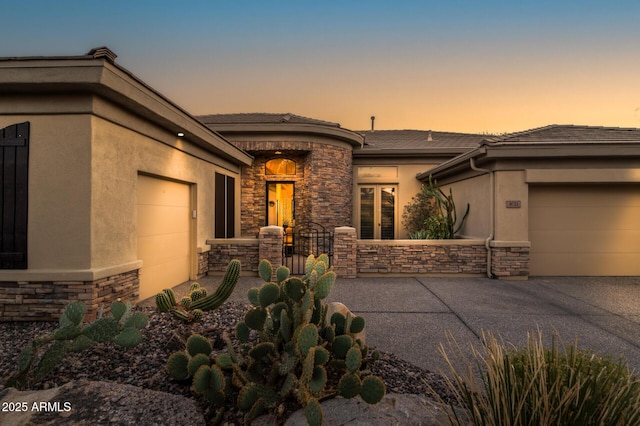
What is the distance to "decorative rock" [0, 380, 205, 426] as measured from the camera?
7.13ft

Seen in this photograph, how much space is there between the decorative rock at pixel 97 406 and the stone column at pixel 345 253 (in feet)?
20.2

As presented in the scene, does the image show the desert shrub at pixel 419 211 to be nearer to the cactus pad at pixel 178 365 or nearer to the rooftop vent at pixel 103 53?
the rooftop vent at pixel 103 53

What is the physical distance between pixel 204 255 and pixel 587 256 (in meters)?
10.3

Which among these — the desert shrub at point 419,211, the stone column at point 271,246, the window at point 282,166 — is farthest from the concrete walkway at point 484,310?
the window at point 282,166

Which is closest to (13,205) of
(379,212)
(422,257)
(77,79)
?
(77,79)

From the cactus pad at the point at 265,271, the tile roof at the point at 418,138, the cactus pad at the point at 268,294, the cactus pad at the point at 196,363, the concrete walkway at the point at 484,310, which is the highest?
the tile roof at the point at 418,138

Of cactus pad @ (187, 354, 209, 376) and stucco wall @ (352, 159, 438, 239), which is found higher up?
stucco wall @ (352, 159, 438, 239)

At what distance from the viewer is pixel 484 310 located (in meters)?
5.75

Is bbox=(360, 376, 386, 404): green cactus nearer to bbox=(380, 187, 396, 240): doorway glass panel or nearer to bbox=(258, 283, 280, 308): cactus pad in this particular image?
bbox=(258, 283, 280, 308): cactus pad

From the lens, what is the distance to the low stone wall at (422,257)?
8602 mm

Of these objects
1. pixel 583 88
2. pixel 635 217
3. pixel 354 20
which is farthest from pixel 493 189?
pixel 583 88

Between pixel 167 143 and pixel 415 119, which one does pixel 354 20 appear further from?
pixel 415 119

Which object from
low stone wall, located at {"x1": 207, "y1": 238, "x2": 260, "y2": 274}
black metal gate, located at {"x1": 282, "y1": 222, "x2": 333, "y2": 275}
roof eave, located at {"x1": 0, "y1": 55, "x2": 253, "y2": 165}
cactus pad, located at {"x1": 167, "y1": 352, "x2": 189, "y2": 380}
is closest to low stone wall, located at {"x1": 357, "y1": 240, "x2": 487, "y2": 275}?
black metal gate, located at {"x1": 282, "y1": 222, "x2": 333, "y2": 275}

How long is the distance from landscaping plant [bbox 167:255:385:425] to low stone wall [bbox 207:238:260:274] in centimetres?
579
